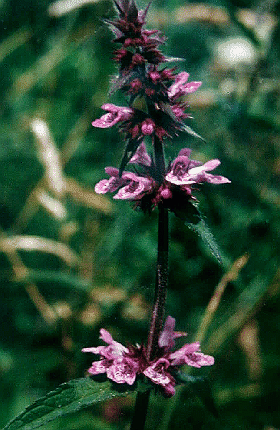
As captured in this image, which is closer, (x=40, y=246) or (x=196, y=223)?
(x=196, y=223)

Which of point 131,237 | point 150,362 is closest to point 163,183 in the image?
point 150,362

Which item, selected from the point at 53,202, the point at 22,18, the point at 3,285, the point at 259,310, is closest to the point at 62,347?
the point at 3,285

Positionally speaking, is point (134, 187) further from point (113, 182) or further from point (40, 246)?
point (40, 246)

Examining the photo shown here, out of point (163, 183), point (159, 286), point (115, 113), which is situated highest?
point (115, 113)

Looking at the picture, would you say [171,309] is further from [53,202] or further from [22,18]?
[22,18]

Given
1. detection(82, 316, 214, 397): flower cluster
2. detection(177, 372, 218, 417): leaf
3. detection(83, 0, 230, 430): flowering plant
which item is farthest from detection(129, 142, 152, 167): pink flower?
detection(177, 372, 218, 417): leaf
